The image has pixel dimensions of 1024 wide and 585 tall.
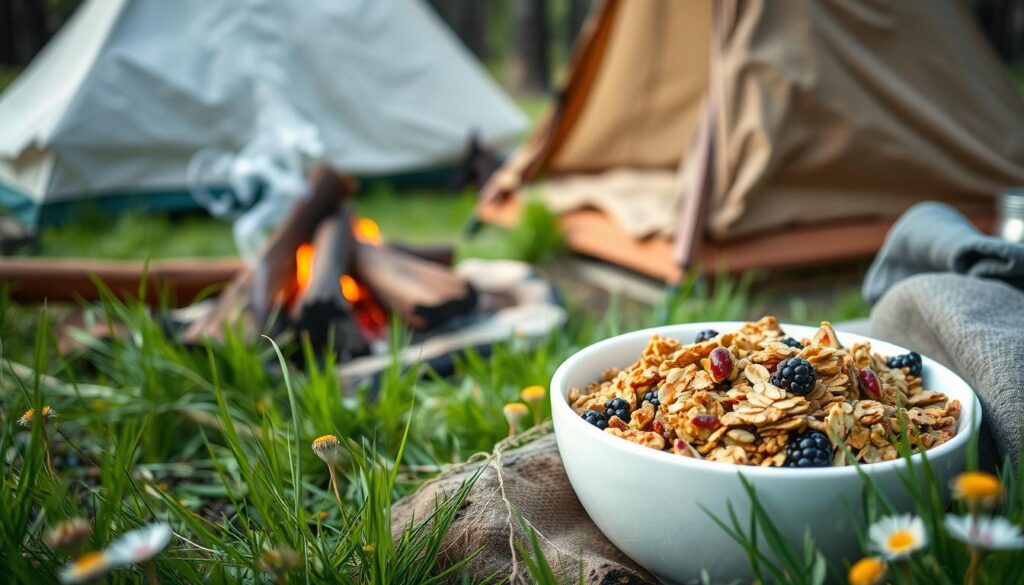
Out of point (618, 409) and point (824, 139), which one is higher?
point (618, 409)

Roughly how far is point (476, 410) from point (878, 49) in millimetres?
2193

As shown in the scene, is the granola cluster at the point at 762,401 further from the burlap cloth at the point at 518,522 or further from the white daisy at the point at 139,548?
the white daisy at the point at 139,548

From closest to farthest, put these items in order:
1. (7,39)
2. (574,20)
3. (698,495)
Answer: (698,495), (7,39), (574,20)

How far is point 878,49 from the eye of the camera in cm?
293

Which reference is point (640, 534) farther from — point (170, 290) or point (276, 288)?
point (170, 290)

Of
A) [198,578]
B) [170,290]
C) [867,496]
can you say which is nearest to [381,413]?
[198,578]

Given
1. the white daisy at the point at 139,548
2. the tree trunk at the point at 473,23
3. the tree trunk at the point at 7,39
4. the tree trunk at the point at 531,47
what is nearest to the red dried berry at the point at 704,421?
the white daisy at the point at 139,548

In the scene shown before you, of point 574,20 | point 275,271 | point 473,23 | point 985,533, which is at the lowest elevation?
point 574,20

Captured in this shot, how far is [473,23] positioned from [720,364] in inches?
551

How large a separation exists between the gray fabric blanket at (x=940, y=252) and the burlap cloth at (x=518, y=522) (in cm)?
72

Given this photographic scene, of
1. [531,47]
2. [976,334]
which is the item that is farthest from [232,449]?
[531,47]

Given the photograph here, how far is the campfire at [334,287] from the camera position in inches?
83.0

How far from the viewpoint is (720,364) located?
0.94m

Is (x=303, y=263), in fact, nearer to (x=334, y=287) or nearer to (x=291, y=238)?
(x=291, y=238)
